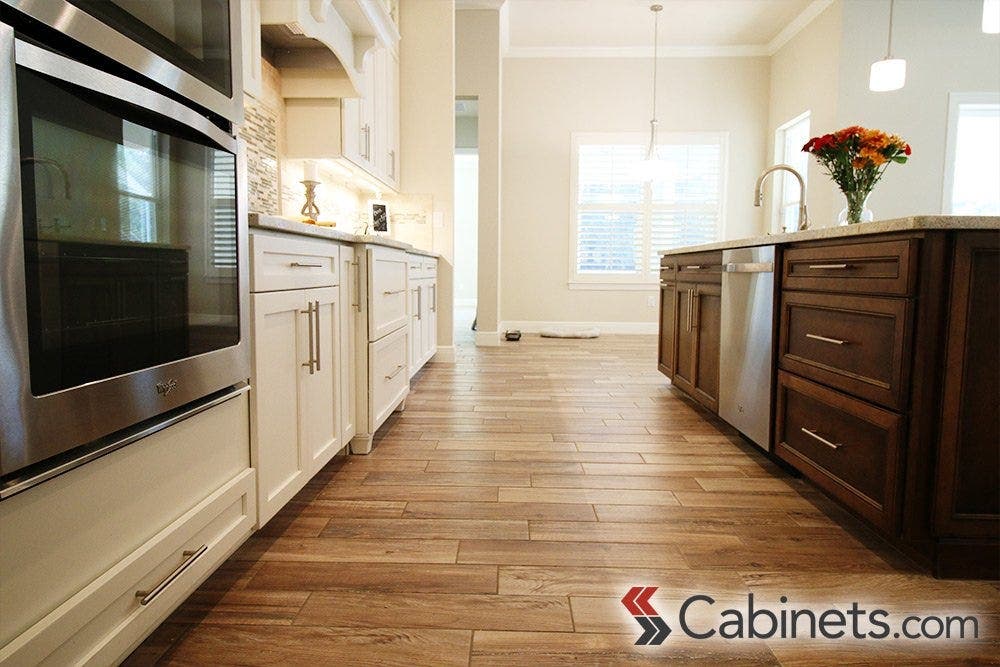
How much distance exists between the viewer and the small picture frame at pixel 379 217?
412cm

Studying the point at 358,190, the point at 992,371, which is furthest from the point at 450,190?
the point at 992,371

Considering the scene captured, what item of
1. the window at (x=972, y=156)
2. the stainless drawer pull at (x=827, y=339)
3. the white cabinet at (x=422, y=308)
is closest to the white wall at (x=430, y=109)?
the white cabinet at (x=422, y=308)

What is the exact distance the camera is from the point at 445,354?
4688 millimetres

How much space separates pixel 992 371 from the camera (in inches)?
51.2

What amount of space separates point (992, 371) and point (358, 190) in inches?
148

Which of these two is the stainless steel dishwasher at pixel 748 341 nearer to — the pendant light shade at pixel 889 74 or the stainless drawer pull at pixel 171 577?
the stainless drawer pull at pixel 171 577

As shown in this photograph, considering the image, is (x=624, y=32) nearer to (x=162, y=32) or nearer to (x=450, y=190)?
(x=450, y=190)

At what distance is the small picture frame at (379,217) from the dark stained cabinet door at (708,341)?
2.29 m

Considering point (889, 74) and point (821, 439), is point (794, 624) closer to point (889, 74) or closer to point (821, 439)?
point (821, 439)

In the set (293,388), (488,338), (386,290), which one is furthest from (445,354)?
(293,388)

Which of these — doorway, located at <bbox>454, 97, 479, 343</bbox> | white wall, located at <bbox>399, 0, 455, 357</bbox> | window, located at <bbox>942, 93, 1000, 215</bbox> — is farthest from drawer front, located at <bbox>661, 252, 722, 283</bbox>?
doorway, located at <bbox>454, 97, 479, 343</bbox>

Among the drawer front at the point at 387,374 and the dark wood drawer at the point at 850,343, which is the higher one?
the dark wood drawer at the point at 850,343

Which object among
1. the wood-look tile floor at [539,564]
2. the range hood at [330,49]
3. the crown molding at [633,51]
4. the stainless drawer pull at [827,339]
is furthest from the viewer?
the crown molding at [633,51]

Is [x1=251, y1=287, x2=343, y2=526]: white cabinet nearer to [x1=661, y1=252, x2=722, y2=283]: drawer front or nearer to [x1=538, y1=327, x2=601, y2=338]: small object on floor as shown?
[x1=661, y1=252, x2=722, y2=283]: drawer front
